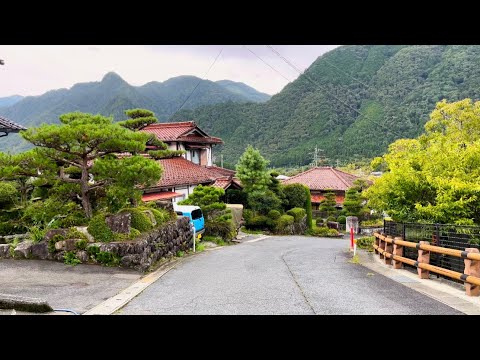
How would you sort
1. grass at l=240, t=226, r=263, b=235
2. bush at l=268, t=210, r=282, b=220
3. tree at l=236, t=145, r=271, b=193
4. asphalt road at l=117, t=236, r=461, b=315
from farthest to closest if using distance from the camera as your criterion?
bush at l=268, t=210, r=282, b=220 → grass at l=240, t=226, r=263, b=235 → tree at l=236, t=145, r=271, b=193 → asphalt road at l=117, t=236, r=461, b=315

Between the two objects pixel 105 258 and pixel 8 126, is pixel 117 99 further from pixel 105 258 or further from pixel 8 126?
pixel 105 258

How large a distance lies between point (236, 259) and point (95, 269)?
4848 mm

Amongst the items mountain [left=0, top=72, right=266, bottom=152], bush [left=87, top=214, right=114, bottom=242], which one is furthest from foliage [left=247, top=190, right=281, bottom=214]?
mountain [left=0, top=72, right=266, bottom=152]

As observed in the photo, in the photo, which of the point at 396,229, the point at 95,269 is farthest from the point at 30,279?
the point at 396,229

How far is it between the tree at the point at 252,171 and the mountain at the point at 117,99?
39.4 metres

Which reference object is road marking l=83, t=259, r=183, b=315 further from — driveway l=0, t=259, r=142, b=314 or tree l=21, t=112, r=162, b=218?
tree l=21, t=112, r=162, b=218

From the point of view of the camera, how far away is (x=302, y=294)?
23.1 ft

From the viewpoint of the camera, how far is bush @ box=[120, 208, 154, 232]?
36.9ft

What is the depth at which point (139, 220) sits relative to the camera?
11.4m

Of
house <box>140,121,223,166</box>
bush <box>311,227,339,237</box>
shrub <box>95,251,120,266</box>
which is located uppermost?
house <box>140,121,223,166</box>

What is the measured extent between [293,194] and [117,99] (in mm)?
48047

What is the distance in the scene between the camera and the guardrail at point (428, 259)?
21.3ft

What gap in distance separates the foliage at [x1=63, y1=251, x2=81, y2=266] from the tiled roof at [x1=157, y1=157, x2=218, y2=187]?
10336mm
